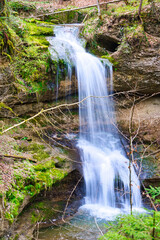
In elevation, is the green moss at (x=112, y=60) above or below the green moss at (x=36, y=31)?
below

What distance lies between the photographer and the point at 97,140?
7.57 meters

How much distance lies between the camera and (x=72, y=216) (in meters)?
4.51

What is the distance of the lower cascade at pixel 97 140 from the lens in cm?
542

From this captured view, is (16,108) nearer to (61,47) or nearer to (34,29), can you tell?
(61,47)

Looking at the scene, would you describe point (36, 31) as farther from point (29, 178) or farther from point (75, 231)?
point (75, 231)

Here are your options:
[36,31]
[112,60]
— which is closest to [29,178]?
[112,60]

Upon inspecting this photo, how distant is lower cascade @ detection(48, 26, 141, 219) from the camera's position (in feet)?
17.8

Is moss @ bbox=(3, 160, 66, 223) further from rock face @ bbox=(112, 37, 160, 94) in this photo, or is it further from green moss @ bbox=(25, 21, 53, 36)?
green moss @ bbox=(25, 21, 53, 36)

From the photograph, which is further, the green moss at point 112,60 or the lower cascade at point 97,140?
the green moss at point 112,60

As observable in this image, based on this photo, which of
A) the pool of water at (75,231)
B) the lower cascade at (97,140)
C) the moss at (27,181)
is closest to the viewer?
the moss at (27,181)

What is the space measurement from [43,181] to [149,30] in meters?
7.84

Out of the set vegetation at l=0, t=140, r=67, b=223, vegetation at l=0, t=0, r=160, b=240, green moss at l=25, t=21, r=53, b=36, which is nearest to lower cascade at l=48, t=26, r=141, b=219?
green moss at l=25, t=21, r=53, b=36

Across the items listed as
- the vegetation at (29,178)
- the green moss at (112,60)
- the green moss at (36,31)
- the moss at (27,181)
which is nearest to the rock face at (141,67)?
the green moss at (112,60)

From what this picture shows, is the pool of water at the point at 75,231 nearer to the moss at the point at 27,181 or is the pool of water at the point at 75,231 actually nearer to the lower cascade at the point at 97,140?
the lower cascade at the point at 97,140
